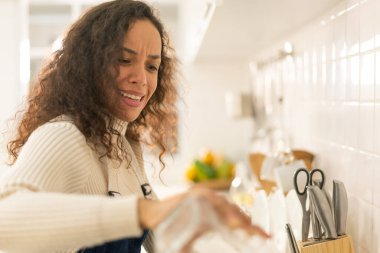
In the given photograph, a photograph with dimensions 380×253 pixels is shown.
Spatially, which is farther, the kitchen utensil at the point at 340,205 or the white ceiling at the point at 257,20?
the white ceiling at the point at 257,20

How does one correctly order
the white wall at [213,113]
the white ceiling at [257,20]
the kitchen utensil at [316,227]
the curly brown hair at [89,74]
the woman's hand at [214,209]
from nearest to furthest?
the woman's hand at [214,209]
the curly brown hair at [89,74]
the kitchen utensil at [316,227]
the white ceiling at [257,20]
the white wall at [213,113]

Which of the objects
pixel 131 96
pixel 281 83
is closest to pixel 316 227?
pixel 131 96

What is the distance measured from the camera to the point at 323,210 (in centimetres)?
101

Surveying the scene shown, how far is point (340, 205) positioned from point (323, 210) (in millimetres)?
57

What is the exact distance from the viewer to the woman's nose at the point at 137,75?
3.08ft

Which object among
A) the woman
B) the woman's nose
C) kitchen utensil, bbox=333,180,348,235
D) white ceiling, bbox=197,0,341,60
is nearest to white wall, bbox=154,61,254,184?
→ white ceiling, bbox=197,0,341,60

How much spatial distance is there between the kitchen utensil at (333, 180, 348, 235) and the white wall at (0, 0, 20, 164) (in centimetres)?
272

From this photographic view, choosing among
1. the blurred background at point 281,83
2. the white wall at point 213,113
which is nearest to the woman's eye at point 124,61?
the blurred background at point 281,83

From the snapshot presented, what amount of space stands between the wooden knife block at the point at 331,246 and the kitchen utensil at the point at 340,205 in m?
0.03

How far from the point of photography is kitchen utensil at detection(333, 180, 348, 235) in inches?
41.3

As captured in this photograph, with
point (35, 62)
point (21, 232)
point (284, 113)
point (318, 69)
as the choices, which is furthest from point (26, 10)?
point (21, 232)

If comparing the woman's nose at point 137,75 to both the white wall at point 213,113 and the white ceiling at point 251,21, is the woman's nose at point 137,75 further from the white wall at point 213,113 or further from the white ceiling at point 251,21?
the white wall at point 213,113

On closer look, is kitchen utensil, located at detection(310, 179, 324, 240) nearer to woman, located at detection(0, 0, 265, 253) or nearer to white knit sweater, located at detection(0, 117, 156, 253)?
woman, located at detection(0, 0, 265, 253)

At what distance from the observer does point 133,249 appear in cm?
106
